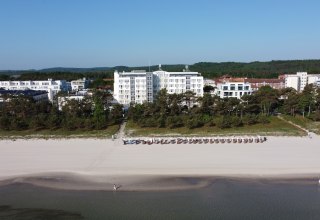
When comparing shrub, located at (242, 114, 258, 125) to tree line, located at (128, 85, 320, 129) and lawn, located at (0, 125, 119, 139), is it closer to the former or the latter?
tree line, located at (128, 85, 320, 129)

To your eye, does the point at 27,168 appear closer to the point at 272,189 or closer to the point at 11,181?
the point at 11,181

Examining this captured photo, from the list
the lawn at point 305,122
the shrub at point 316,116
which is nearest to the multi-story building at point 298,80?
the lawn at point 305,122

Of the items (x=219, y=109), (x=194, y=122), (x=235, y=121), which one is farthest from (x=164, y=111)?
(x=235, y=121)

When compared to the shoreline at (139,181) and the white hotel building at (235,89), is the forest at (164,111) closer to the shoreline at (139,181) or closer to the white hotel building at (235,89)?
the white hotel building at (235,89)

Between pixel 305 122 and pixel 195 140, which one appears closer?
pixel 195 140

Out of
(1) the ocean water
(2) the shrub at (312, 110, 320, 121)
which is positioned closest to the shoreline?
(1) the ocean water

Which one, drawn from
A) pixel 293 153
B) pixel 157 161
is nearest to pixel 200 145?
pixel 157 161

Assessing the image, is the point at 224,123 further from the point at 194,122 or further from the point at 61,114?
the point at 61,114
